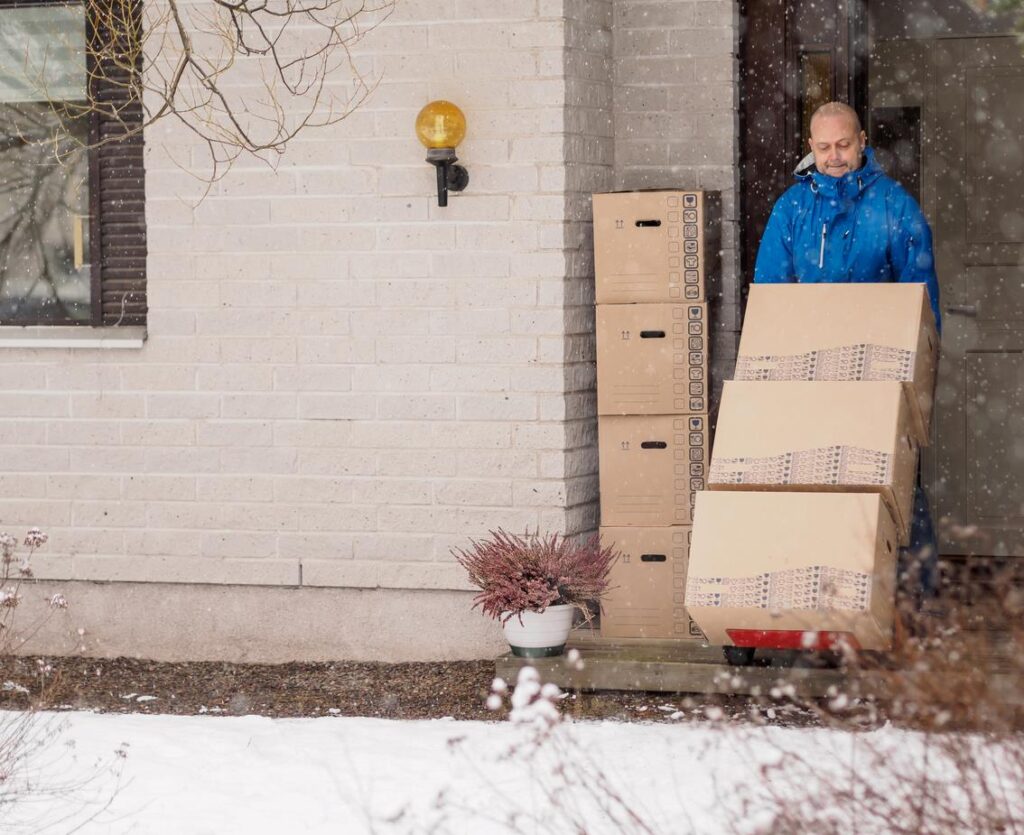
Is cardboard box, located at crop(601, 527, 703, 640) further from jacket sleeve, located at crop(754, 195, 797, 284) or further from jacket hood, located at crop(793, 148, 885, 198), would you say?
jacket hood, located at crop(793, 148, 885, 198)

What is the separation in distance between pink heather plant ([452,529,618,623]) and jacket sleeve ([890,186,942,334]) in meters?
1.46

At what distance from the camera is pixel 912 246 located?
18.7ft

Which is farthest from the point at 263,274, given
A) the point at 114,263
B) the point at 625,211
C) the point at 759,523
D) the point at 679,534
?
the point at 759,523

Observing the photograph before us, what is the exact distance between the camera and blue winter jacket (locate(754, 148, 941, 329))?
571 cm

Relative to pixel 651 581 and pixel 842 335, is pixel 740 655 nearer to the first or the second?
pixel 651 581

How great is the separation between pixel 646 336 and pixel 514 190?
0.73 metres

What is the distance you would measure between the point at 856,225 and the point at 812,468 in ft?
3.20

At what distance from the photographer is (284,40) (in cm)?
659

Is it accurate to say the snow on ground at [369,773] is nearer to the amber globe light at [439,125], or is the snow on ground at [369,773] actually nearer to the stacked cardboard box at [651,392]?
the stacked cardboard box at [651,392]

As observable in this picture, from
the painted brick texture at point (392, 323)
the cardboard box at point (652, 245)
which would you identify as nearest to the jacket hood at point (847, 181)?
the cardboard box at point (652, 245)

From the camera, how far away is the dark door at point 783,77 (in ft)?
21.8

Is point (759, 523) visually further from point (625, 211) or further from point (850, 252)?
point (625, 211)

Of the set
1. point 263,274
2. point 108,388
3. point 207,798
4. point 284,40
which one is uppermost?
point 284,40

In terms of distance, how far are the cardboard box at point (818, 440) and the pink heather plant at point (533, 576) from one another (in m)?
0.85
